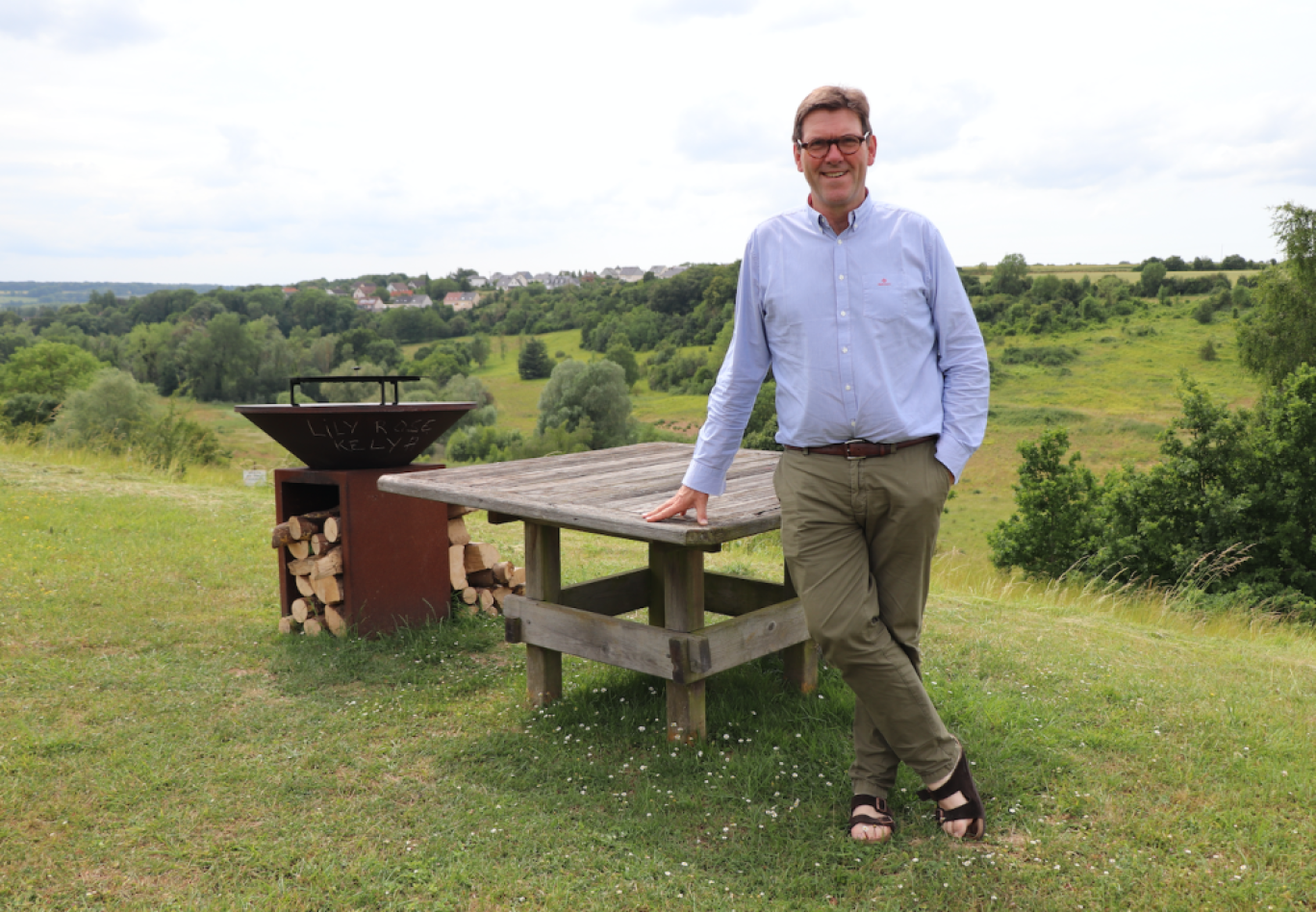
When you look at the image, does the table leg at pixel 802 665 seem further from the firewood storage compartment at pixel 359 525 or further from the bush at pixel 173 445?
the bush at pixel 173 445

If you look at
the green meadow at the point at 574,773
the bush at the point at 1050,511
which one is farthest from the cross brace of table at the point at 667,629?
the bush at the point at 1050,511

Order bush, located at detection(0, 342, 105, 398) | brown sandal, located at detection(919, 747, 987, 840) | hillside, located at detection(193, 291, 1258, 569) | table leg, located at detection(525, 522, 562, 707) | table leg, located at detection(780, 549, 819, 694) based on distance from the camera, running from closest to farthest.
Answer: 1. brown sandal, located at detection(919, 747, 987, 840)
2. table leg, located at detection(525, 522, 562, 707)
3. table leg, located at detection(780, 549, 819, 694)
4. hillside, located at detection(193, 291, 1258, 569)
5. bush, located at detection(0, 342, 105, 398)

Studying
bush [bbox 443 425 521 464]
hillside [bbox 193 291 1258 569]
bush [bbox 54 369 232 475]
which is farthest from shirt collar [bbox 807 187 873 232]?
bush [bbox 443 425 521 464]

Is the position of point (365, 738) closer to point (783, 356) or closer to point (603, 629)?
point (603, 629)

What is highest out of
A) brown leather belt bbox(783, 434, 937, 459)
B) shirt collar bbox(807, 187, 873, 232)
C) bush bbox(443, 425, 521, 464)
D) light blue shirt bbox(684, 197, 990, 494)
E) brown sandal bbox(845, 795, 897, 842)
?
shirt collar bbox(807, 187, 873, 232)

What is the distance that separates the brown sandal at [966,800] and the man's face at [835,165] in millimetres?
1773

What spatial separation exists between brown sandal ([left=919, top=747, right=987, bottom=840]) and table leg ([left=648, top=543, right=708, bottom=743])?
1.03 meters

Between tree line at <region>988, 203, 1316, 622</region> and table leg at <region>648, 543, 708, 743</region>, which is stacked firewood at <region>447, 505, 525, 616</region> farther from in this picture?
tree line at <region>988, 203, 1316, 622</region>

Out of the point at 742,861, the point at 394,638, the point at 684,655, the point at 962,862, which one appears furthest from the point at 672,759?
the point at 394,638

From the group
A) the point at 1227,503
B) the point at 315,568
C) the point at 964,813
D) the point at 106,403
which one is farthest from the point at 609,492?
the point at 106,403

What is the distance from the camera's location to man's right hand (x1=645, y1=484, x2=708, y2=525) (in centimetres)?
329

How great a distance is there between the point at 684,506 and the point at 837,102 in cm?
138

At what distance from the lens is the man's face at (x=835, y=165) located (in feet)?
9.41

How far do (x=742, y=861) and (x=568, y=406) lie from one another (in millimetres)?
60065
